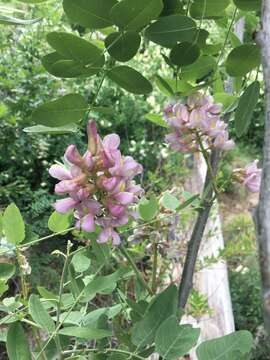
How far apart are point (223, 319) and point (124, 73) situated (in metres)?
1.72

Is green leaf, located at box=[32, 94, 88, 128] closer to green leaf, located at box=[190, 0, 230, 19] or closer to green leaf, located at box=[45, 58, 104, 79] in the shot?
green leaf, located at box=[45, 58, 104, 79]

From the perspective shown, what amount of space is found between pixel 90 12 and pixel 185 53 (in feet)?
0.38

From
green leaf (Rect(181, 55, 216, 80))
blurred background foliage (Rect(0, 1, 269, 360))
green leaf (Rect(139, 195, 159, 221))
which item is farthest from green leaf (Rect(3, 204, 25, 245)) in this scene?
blurred background foliage (Rect(0, 1, 269, 360))

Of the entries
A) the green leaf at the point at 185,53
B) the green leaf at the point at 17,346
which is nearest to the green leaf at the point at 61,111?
A: the green leaf at the point at 185,53

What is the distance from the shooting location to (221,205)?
3814 millimetres

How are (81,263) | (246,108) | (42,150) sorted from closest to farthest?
(246,108)
(81,263)
(42,150)

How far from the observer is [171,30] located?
1.63ft

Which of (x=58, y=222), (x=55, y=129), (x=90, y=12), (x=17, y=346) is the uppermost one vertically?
(x=90, y=12)

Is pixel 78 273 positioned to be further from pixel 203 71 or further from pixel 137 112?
pixel 137 112

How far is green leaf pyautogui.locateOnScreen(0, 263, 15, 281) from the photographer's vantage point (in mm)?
564

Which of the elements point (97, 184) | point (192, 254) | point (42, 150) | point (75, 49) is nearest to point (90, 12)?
Answer: point (75, 49)

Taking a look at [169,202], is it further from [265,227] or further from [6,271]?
[265,227]

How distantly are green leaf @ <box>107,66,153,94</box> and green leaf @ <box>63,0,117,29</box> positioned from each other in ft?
0.19

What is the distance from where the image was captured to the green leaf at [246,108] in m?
0.54
